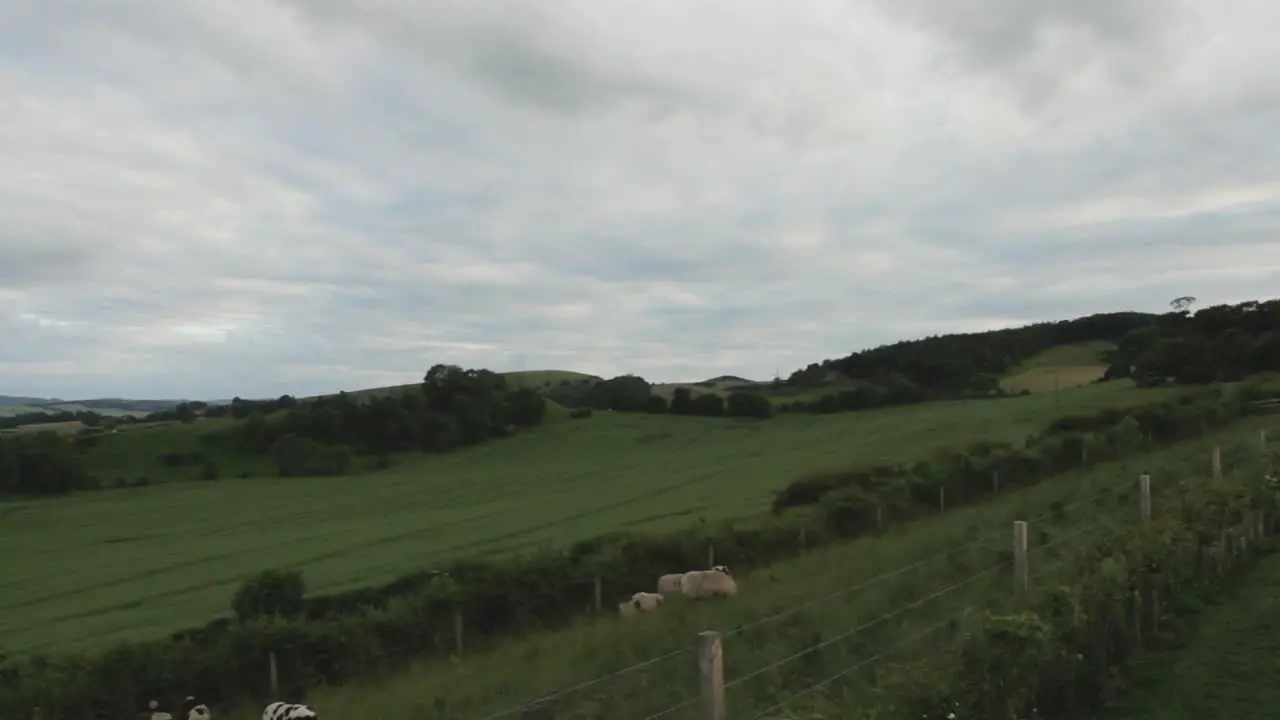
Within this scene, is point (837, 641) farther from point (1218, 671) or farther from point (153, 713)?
point (153, 713)

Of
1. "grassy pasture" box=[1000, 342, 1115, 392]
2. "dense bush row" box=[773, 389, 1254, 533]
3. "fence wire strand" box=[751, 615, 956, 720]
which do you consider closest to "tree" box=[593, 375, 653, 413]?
"grassy pasture" box=[1000, 342, 1115, 392]

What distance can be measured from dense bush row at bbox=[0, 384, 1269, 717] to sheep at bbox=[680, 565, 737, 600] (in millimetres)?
3105

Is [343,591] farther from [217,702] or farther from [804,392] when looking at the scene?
[804,392]

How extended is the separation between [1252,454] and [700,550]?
46.9 ft

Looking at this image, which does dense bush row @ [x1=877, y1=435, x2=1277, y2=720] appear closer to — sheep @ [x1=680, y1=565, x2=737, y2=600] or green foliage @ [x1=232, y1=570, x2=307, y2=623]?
sheep @ [x1=680, y1=565, x2=737, y2=600]

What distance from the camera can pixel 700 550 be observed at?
94.1ft

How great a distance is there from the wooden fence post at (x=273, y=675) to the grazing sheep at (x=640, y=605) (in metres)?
7.73

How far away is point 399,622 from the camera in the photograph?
2239cm

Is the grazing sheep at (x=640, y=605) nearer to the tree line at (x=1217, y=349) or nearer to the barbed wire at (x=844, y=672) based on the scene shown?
the barbed wire at (x=844, y=672)

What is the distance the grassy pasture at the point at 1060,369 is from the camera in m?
106

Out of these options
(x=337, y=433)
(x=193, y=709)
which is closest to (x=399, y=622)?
(x=193, y=709)

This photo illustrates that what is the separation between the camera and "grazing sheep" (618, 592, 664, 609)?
2267cm

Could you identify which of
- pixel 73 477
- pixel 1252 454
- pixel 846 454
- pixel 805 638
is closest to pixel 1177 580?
pixel 805 638

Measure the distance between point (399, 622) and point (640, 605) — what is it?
5.61 m
